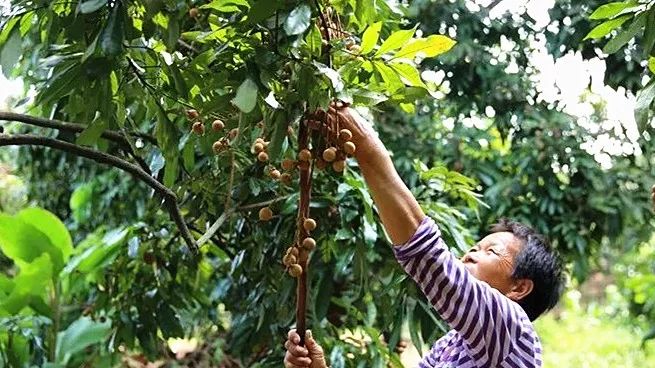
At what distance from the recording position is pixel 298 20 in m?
0.77

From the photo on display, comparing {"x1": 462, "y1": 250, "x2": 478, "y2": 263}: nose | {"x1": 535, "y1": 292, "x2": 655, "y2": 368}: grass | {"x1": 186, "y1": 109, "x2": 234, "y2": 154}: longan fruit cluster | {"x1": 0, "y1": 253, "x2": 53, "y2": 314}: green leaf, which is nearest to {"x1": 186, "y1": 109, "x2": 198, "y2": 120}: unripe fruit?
{"x1": 186, "y1": 109, "x2": 234, "y2": 154}: longan fruit cluster

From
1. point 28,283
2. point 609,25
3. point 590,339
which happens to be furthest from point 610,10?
point 590,339

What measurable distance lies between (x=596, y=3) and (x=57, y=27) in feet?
3.51

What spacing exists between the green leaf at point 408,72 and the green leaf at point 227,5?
16 centimetres

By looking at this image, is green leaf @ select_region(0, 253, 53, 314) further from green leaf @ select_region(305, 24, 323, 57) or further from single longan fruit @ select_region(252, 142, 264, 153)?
green leaf @ select_region(305, 24, 323, 57)

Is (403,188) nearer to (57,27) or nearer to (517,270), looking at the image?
(517,270)

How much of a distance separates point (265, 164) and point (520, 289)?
0.37 metres

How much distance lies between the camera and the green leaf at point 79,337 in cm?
201

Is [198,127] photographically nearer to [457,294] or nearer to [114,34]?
[114,34]

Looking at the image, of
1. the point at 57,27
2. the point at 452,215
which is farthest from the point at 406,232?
the point at 452,215

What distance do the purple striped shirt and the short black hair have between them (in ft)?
0.47

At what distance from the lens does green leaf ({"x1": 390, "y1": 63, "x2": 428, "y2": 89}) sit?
876mm

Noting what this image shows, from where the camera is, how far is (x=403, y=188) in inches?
33.8

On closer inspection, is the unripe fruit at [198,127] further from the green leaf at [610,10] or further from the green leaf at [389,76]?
the green leaf at [610,10]
